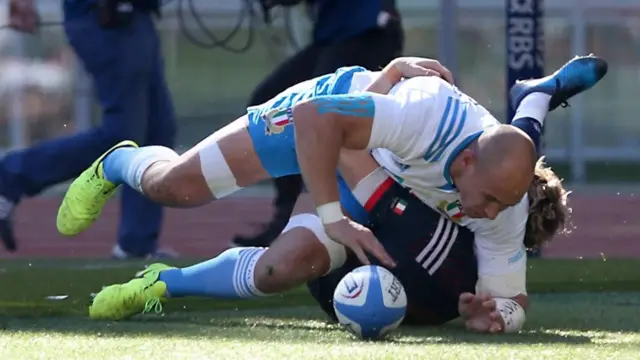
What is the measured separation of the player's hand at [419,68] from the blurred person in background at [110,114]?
232 cm

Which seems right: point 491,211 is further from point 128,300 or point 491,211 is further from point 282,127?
point 128,300

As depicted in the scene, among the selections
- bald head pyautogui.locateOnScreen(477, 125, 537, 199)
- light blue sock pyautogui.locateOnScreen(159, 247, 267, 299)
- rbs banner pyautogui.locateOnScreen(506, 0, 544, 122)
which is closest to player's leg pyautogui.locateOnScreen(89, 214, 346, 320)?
light blue sock pyautogui.locateOnScreen(159, 247, 267, 299)

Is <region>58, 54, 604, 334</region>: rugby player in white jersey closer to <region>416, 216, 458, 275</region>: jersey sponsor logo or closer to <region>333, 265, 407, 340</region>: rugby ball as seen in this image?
<region>333, 265, 407, 340</region>: rugby ball

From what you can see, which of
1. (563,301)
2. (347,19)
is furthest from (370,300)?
(347,19)

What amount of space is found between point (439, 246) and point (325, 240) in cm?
37

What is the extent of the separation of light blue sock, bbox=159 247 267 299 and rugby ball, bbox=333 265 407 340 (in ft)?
1.48

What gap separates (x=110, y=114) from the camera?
7.07m

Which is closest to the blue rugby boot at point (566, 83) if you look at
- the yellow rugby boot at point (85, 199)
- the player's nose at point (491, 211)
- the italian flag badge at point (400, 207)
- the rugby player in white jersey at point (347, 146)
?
the rugby player in white jersey at point (347, 146)

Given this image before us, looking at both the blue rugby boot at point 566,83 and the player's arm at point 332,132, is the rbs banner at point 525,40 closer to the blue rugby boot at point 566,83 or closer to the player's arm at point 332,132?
the blue rugby boot at point 566,83

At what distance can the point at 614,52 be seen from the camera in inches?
590

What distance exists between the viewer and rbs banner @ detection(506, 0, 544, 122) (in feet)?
24.2

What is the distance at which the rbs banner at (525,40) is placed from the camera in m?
7.39

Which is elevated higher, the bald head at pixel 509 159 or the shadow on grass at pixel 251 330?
the bald head at pixel 509 159

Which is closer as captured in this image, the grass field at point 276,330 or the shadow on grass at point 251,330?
the grass field at point 276,330
